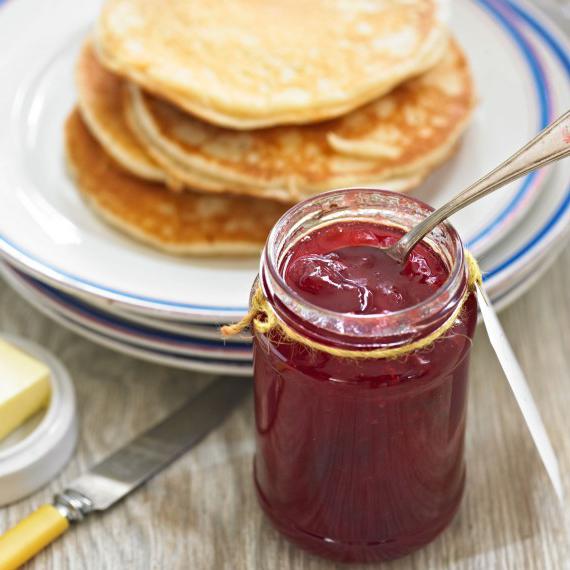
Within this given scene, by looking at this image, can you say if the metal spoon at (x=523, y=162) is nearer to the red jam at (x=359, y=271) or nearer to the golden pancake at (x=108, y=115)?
the red jam at (x=359, y=271)

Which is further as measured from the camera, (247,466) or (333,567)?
(247,466)

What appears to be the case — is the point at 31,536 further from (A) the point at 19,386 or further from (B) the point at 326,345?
(B) the point at 326,345

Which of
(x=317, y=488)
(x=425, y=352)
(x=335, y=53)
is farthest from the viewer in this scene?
(x=335, y=53)

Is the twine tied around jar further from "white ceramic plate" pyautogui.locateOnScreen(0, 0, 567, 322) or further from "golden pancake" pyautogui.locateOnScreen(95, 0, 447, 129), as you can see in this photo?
"golden pancake" pyautogui.locateOnScreen(95, 0, 447, 129)

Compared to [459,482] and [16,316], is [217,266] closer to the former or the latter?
[16,316]

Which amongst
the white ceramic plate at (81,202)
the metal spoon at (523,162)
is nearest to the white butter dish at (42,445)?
the white ceramic plate at (81,202)

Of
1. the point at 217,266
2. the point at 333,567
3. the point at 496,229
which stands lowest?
the point at 333,567

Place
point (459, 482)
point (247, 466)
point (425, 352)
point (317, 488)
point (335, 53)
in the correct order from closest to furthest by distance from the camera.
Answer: point (425, 352) → point (317, 488) → point (459, 482) → point (247, 466) → point (335, 53)

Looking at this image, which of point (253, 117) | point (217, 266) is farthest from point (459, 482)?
point (253, 117)
